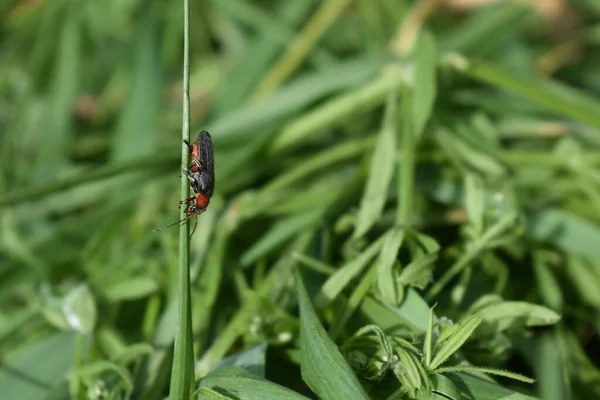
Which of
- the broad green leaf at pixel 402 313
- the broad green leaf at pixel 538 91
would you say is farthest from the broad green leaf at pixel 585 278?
the broad green leaf at pixel 402 313

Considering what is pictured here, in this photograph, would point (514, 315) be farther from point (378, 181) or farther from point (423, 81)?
point (423, 81)

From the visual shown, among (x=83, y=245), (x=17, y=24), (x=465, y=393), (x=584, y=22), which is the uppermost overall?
(x=17, y=24)

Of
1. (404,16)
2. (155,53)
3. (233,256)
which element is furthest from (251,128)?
(404,16)

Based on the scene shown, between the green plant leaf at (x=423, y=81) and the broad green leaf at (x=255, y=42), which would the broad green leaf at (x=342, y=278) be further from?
the broad green leaf at (x=255, y=42)

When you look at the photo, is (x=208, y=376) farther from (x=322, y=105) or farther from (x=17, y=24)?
(x=17, y=24)

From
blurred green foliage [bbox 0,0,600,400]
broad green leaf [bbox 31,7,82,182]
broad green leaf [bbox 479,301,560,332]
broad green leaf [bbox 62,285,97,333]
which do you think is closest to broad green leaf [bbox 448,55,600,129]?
blurred green foliage [bbox 0,0,600,400]

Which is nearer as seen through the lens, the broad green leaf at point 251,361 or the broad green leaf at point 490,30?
the broad green leaf at point 251,361

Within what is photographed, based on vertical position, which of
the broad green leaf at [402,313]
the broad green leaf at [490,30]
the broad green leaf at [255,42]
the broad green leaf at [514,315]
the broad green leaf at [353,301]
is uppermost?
the broad green leaf at [255,42]
